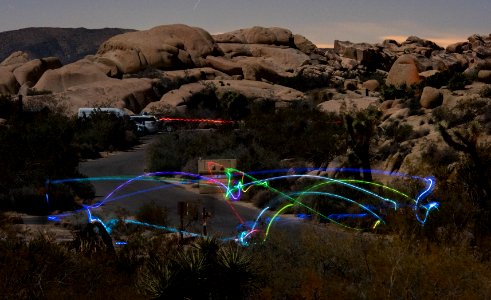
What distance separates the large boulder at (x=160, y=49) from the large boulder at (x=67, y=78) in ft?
17.1

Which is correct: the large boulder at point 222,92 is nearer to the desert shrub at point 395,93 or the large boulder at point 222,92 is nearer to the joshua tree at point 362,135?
the desert shrub at point 395,93

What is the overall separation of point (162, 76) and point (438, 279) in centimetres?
6824

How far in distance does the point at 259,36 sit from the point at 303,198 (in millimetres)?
81433

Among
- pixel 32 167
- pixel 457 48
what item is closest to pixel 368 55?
pixel 457 48

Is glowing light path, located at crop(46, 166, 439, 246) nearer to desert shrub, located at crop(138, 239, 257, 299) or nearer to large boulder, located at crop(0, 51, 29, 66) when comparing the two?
desert shrub, located at crop(138, 239, 257, 299)

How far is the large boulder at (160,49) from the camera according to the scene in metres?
80.8

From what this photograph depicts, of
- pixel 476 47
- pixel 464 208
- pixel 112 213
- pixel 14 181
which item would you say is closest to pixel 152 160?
pixel 14 181

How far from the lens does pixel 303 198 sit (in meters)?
22.5

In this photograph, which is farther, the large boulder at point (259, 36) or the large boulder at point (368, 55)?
the large boulder at point (368, 55)

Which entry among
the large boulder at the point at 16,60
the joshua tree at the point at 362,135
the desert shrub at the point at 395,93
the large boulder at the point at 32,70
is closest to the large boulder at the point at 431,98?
the desert shrub at the point at 395,93

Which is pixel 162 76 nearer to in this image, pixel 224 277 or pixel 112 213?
pixel 112 213

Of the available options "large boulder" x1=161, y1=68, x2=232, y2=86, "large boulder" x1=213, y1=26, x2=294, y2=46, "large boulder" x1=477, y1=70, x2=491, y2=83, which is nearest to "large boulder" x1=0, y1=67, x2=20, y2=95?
"large boulder" x1=161, y1=68, x2=232, y2=86

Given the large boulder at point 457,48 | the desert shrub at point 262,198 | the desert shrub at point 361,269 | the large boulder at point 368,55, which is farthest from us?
the large boulder at point 457,48

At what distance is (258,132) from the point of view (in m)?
37.2
